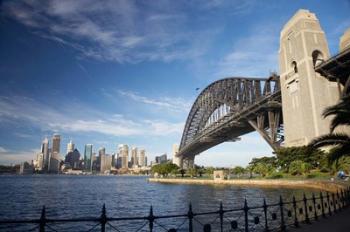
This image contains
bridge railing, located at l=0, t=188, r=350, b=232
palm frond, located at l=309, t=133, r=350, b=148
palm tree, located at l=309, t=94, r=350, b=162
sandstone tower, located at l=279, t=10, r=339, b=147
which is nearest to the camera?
bridge railing, located at l=0, t=188, r=350, b=232

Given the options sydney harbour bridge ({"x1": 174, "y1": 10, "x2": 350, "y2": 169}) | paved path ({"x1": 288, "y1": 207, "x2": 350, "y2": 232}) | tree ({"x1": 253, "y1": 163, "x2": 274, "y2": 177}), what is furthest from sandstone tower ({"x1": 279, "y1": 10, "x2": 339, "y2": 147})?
paved path ({"x1": 288, "y1": 207, "x2": 350, "y2": 232})

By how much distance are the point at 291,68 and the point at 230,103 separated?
122 ft

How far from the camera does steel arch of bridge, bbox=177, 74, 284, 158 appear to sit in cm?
8544

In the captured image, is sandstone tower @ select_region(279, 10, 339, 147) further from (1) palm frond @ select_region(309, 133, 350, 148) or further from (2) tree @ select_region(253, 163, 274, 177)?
(1) palm frond @ select_region(309, 133, 350, 148)

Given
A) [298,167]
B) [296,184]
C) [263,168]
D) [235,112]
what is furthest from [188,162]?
[296,184]

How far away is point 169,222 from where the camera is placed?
23438 millimetres

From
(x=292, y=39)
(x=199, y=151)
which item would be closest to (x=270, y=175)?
(x=292, y=39)

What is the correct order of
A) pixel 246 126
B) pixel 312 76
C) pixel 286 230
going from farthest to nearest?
pixel 246 126, pixel 312 76, pixel 286 230

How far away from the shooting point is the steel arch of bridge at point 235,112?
8544 cm

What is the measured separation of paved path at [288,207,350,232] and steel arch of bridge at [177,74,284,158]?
69673 mm

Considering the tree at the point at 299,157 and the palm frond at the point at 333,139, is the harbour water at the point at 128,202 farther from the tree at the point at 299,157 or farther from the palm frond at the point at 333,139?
the palm frond at the point at 333,139

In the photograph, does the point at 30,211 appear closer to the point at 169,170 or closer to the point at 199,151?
the point at 169,170

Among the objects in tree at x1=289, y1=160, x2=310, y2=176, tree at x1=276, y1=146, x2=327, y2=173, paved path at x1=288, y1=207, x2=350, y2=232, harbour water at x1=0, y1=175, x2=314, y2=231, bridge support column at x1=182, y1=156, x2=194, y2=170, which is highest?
bridge support column at x1=182, y1=156, x2=194, y2=170

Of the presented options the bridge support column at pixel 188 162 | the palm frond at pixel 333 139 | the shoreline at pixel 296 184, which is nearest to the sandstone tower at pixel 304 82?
the shoreline at pixel 296 184
